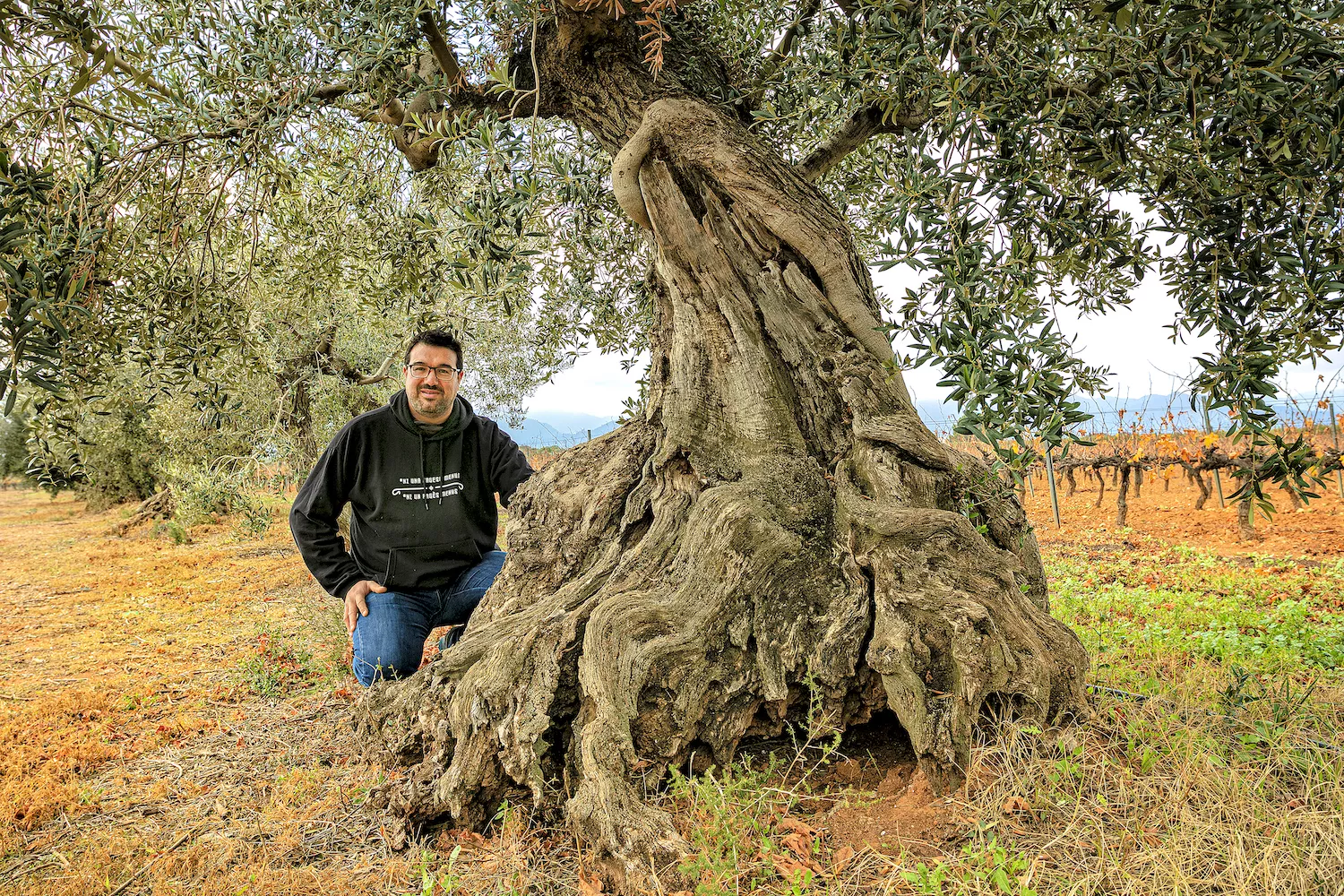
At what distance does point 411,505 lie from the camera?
528cm

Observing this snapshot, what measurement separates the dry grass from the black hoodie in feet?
3.91

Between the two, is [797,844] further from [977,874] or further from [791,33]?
[791,33]

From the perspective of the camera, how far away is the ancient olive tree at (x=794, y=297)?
3.11 metres

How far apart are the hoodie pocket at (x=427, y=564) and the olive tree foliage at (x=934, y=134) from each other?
1922mm

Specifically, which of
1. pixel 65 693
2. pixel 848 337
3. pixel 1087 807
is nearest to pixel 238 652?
pixel 65 693

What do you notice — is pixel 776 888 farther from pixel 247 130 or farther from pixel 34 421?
pixel 247 130

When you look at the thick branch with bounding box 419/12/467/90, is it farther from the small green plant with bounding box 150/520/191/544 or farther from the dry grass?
the small green plant with bounding box 150/520/191/544

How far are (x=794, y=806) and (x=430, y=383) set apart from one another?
348 cm

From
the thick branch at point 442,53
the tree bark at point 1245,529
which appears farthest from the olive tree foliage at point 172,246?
the tree bark at point 1245,529

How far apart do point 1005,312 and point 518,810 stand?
3082mm

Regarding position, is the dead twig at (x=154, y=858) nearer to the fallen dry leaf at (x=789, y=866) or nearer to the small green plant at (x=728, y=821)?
the small green plant at (x=728, y=821)

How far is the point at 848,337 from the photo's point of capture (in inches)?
190

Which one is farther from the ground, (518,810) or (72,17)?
(72,17)

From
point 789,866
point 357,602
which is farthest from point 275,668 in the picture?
point 789,866
